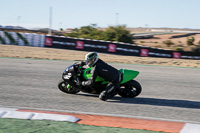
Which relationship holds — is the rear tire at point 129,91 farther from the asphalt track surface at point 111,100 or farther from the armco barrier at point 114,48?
the armco barrier at point 114,48

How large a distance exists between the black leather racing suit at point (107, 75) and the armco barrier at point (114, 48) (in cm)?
1728

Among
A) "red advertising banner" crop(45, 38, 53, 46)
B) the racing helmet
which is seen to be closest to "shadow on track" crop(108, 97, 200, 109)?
the racing helmet

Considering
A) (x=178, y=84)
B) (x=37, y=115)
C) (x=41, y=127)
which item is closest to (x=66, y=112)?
(x=37, y=115)

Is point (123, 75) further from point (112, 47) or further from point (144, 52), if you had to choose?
point (144, 52)

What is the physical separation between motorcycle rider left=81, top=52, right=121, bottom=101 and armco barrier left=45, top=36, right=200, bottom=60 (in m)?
17.3

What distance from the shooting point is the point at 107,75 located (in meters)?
7.85

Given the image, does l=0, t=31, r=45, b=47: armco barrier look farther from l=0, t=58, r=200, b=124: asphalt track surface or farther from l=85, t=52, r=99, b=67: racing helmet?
l=85, t=52, r=99, b=67: racing helmet

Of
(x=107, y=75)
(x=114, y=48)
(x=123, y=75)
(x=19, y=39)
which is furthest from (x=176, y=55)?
(x=107, y=75)

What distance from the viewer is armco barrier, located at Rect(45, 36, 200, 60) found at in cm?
2511

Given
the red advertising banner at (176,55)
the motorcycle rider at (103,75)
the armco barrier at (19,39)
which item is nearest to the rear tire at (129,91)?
the motorcycle rider at (103,75)

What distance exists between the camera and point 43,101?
7.50 metres

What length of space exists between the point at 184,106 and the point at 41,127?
4159 millimetres

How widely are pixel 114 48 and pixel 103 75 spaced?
1744cm

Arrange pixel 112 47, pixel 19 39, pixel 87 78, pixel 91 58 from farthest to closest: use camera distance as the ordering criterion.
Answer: pixel 19 39, pixel 112 47, pixel 87 78, pixel 91 58
